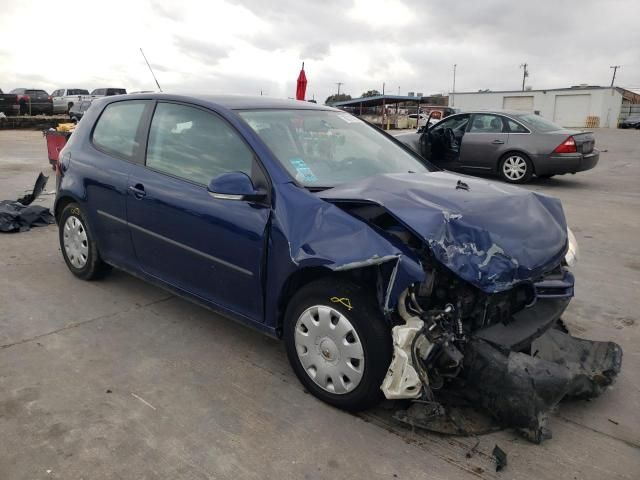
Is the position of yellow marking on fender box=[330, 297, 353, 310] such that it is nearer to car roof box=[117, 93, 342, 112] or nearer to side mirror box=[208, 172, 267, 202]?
side mirror box=[208, 172, 267, 202]

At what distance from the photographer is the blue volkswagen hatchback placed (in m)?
2.59

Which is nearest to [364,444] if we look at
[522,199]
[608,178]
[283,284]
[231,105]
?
[283,284]

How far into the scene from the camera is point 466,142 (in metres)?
11.0

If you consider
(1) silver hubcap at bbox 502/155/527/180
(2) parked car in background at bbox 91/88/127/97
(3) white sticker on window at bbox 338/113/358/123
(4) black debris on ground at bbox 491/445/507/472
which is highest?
(2) parked car in background at bbox 91/88/127/97

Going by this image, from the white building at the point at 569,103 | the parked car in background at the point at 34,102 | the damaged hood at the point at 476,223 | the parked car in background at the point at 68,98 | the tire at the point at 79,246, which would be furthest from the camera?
the white building at the point at 569,103

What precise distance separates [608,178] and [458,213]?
10.8 meters

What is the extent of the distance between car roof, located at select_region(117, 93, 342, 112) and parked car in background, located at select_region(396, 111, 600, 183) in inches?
237

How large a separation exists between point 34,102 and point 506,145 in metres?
29.6

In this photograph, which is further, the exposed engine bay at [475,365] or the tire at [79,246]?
the tire at [79,246]

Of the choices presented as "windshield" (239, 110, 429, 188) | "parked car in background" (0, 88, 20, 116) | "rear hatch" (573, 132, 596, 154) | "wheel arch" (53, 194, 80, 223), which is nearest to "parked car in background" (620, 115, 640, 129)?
"rear hatch" (573, 132, 596, 154)

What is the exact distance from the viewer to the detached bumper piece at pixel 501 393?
101 inches

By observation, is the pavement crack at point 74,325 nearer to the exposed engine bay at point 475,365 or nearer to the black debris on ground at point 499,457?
the exposed engine bay at point 475,365

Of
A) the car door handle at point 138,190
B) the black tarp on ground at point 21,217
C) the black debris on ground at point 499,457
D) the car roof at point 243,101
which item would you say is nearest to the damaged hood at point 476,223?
the black debris on ground at point 499,457

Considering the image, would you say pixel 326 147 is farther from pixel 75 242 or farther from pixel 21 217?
pixel 21 217
